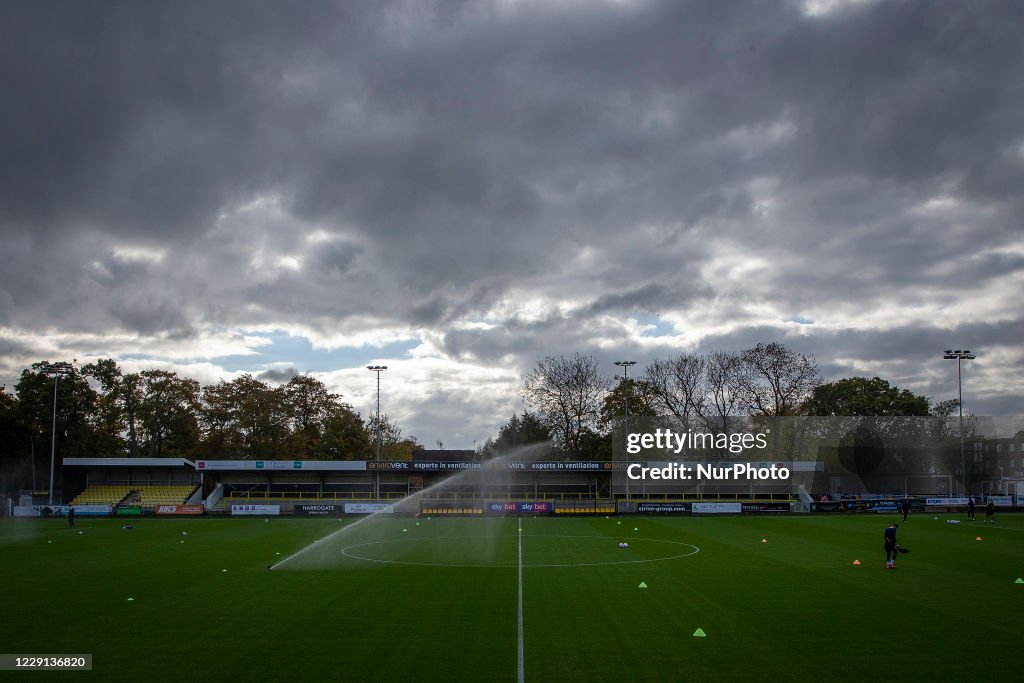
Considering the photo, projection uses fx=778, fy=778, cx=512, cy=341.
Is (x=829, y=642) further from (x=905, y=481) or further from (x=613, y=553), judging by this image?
(x=905, y=481)

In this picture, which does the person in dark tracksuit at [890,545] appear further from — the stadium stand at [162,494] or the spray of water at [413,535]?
the stadium stand at [162,494]

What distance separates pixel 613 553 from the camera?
97.6 ft

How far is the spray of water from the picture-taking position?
92.2 ft

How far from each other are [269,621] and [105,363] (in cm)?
9628

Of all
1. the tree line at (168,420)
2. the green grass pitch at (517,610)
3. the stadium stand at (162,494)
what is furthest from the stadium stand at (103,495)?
the green grass pitch at (517,610)

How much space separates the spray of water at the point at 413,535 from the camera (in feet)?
92.2

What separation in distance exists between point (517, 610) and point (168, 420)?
9113cm

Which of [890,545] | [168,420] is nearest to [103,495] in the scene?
[168,420]

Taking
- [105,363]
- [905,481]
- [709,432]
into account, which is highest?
[105,363]

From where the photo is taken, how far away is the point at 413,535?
38906mm

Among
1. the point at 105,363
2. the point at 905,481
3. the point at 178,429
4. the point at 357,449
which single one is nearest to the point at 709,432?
the point at 905,481

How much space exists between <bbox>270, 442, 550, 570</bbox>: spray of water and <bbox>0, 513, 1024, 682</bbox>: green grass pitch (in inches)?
13.3

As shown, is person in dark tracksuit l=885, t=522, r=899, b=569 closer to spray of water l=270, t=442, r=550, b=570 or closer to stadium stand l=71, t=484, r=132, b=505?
spray of water l=270, t=442, r=550, b=570

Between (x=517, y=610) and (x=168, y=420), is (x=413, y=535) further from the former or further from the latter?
(x=168, y=420)
